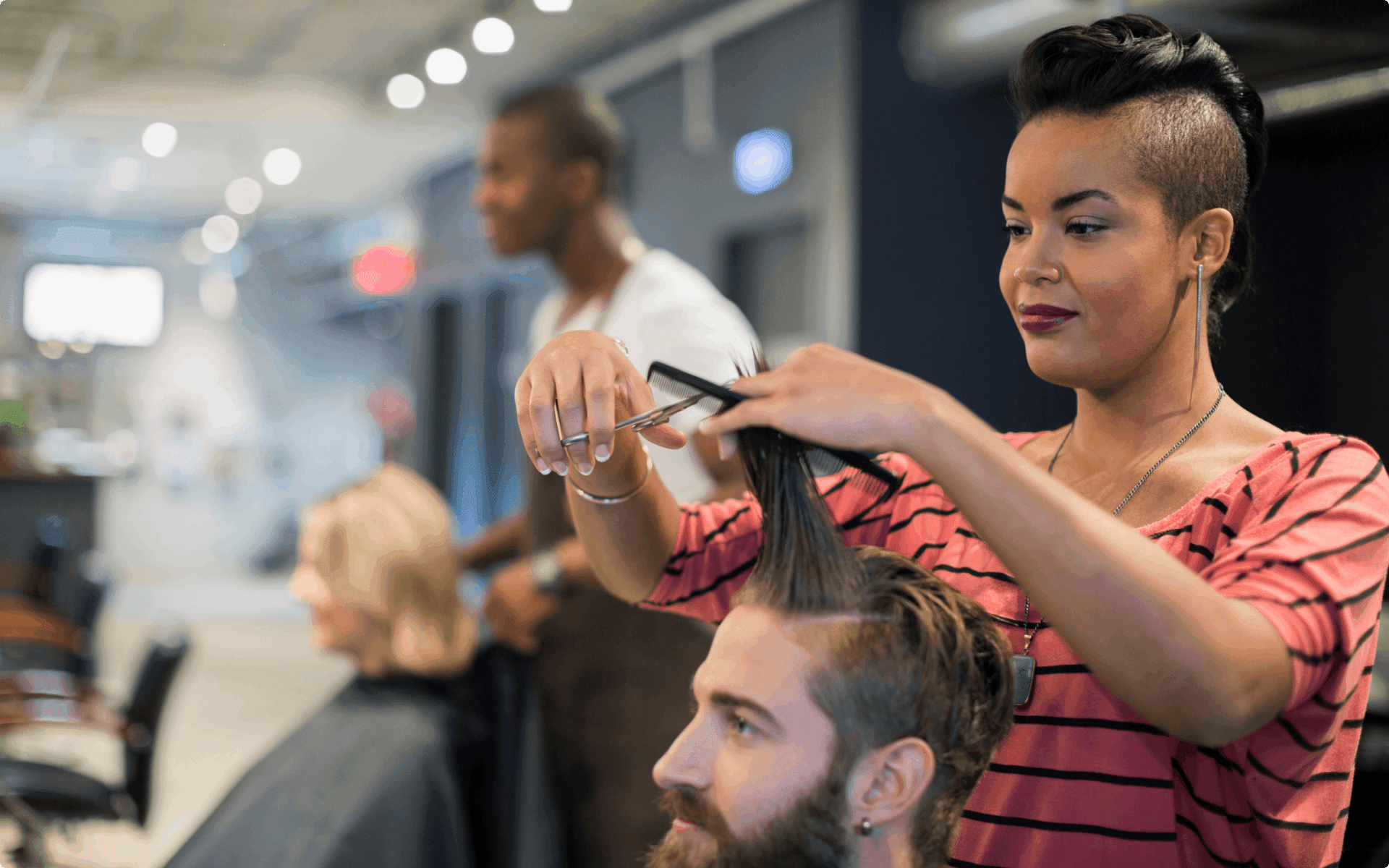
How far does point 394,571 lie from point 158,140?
1046mm

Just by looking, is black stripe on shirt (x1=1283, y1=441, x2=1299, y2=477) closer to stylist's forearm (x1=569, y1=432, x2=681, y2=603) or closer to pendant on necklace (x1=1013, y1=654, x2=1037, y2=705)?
pendant on necklace (x1=1013, y1=654, x2=1037, y2=705)

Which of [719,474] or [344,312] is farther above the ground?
[344,312]

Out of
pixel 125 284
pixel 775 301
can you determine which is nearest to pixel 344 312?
pixel 125 284

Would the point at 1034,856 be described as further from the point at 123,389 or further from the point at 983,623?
the point at 123,389

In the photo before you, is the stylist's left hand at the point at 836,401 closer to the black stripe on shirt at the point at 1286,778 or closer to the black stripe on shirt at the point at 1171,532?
the black stripe on shirt at the point at 1171,532

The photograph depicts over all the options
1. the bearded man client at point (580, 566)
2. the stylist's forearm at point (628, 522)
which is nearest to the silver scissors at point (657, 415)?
the stylist's forearm at point (628, 522)

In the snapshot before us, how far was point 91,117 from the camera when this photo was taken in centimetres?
216

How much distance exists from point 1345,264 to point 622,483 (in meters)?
1.21

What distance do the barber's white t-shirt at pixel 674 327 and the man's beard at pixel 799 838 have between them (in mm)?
1007

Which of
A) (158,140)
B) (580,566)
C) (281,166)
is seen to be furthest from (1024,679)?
(158,140)

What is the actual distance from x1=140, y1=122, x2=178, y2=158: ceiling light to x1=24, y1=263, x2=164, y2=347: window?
0.82 feet

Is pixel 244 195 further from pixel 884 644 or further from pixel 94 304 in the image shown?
pixel 884 644

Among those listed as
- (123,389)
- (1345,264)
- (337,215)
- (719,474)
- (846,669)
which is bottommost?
(846,669)

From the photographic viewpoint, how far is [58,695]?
2.27 meters
